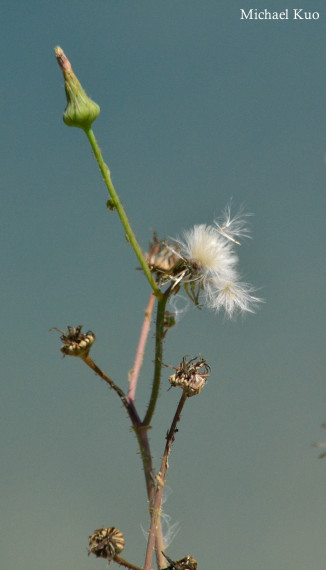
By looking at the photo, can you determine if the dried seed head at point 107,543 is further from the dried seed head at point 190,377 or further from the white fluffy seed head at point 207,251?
the white fluffy seed head at point 207,251

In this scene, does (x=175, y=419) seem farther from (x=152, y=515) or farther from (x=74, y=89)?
(x=74, y=89)

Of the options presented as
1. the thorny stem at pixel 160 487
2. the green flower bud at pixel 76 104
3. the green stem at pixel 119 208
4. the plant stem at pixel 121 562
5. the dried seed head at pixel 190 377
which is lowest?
the plant stem at pixel 121 562

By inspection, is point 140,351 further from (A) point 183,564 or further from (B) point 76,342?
(A) point 183,564

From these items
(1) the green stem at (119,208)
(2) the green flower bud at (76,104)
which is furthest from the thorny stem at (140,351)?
(2) the green flower bud at (76,104)

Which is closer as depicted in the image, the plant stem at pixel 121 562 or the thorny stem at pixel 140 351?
the plant stem at pixel 121 562

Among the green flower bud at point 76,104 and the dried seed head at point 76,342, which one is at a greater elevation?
the green flower bud at point 76,104

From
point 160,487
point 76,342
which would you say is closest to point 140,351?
point 76,342
